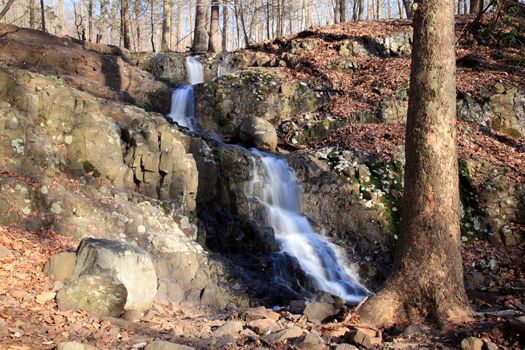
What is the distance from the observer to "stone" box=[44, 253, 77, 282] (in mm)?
5645

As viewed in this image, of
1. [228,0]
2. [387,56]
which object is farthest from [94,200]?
[228,0]

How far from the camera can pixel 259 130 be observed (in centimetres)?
1370

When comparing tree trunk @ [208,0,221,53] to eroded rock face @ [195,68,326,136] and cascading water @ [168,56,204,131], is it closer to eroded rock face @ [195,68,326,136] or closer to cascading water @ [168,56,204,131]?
eroded rock face @ [195,68,326,136]

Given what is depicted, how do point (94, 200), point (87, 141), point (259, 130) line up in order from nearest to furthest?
point (94, 200) → point (87, 141) → point (259, 130)

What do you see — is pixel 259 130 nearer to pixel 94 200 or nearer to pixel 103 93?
pixel 103 93

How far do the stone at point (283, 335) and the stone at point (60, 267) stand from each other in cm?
276

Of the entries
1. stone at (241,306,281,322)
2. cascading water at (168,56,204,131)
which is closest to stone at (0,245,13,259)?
stone at (241,306,281,322)

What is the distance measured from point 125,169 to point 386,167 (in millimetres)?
7268

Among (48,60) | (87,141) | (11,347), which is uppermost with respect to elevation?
(48,60)

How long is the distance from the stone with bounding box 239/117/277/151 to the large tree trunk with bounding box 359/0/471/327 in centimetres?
800

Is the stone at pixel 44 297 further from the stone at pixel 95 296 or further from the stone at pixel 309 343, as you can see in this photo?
the stone at pixel 309 343

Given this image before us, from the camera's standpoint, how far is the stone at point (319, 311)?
5871 mm

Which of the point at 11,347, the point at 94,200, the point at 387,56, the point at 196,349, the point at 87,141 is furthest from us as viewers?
the point at 387,56

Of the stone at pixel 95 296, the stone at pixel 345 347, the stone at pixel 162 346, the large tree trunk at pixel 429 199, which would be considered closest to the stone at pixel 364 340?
the stone at pixel 345 347
